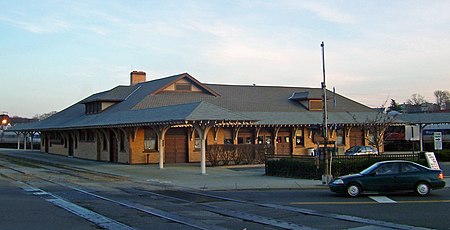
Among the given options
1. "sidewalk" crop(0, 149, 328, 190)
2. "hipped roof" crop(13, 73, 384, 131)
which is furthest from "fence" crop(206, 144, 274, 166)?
"sidewalk" crop(0, 149, 328, 190)

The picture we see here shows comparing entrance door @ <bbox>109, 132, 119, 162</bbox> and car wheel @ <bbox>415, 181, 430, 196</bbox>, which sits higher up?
entrance door @ <bbox>109, 132, 119, 162</bbox>

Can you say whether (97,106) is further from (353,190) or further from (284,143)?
(353,190)

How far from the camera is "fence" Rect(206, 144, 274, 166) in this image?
34812mm

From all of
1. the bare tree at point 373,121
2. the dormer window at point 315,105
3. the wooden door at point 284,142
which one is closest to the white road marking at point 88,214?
the wooden door at point 284,142

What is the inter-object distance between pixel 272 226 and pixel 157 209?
14.3 feet

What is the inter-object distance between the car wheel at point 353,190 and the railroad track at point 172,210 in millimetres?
3616

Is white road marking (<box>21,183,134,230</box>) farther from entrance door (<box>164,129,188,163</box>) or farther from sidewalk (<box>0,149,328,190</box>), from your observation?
entrance door (<box>164,129,188,163</box>)

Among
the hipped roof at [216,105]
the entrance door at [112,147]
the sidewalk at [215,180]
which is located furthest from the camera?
the entrance door at [112,147]

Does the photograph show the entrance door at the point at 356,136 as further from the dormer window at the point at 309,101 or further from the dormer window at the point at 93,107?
the dormer window at the point at 93,107

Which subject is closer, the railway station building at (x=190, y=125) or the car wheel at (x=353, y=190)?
the car wheel at (x=353, y=190)

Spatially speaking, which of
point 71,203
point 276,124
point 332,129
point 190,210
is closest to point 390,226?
point 190,210

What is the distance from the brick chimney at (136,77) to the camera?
186 ft

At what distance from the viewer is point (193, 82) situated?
45406mm

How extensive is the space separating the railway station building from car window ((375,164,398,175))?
487 inches
